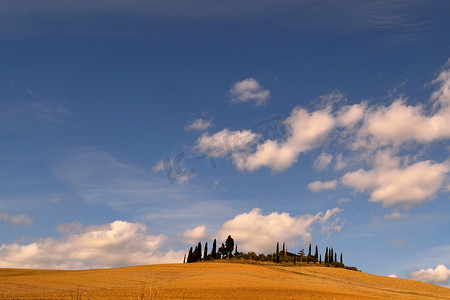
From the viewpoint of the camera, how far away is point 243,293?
3153 centimetres

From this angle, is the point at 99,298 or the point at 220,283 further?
the point at 220,283

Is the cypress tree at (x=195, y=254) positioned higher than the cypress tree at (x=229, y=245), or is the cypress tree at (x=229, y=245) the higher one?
the cypress tree at (x=229, y=245)

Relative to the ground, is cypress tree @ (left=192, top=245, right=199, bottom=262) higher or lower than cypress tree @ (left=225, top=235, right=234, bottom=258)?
lower

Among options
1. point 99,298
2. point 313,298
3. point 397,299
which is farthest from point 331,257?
point 99,298

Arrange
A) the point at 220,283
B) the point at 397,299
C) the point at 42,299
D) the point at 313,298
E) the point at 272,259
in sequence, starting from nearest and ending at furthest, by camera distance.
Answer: the point at 42,299
the point at 313,298
the point at 397,299
the point at 220,283
the point at 272,259

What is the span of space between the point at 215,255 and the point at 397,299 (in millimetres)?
74644

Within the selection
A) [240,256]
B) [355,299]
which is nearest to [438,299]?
[355,299]

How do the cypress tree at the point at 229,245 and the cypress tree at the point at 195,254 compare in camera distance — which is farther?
the cypress tree at the point at 229,245

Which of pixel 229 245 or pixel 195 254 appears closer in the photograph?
pixel 195 254

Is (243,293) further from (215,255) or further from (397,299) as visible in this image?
(215,255)

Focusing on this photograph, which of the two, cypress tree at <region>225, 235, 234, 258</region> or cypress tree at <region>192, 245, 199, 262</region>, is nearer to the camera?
cypress tree at <region>192, 245, 199, 262</region>

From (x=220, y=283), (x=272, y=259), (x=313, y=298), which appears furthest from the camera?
(x=272, y=259)

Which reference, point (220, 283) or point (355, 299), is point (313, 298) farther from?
point (220, 283)

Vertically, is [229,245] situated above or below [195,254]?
above
